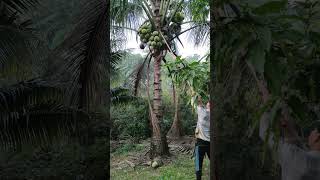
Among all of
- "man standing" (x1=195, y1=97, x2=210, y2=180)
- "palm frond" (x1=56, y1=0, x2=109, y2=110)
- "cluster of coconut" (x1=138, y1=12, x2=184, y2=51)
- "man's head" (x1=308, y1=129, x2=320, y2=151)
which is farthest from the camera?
"cluster of coconut" (x1=138, y1=12, x2=184, y2=51)

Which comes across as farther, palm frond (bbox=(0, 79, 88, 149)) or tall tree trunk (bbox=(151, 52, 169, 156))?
tall tree trunk (bbox=(151, 52, 169, 156))

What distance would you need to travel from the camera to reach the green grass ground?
537cm

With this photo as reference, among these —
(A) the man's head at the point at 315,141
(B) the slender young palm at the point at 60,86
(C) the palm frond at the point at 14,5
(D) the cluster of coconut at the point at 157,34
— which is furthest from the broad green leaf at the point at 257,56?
(D) the cluster of coconut at the point at 157,34

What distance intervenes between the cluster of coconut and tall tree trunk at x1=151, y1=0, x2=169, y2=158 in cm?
12

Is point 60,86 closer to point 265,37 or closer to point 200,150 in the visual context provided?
point 200,150

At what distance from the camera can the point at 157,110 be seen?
5.55m

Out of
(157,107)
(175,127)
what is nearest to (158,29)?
(157,107)

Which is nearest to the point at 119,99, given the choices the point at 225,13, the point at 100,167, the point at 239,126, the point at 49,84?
the point at 100,167

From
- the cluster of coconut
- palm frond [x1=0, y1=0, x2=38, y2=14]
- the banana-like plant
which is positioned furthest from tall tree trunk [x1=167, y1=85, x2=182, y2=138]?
the banana-like plant

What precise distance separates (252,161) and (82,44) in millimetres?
1674

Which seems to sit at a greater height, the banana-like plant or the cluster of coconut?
the cluster of coconut

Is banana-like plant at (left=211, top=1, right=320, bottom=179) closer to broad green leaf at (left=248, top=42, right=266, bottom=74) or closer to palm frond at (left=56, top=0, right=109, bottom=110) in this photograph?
broad green leaf at (left=248, top=42, right=266, bottom=74)

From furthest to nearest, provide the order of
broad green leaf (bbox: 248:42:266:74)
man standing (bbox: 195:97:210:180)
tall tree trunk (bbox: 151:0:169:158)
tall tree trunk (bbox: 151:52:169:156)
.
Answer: tall tree trunk (bbox: 151:52:169:156), tall tree trunk (bbox: 151:0:169:158), man standing (bbox: 195:97:210:180), broad green leaf (bbox: 248:42:266:74)

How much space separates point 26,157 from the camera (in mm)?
3254
